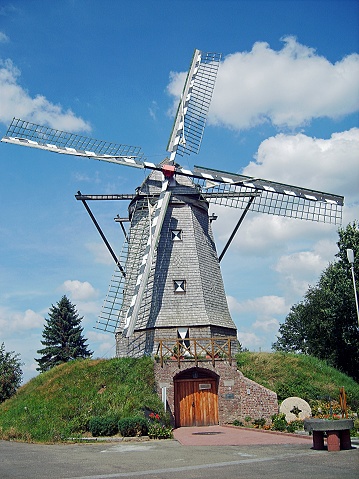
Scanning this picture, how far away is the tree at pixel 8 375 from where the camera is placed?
104 feet

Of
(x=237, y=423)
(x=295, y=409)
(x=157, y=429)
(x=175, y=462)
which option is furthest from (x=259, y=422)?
(x=175, y=462)

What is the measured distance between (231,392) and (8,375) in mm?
16670

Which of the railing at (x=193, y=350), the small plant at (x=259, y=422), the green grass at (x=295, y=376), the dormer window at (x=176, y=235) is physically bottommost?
the small plant at (x=259, y=422)

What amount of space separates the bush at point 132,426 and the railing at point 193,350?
415cm

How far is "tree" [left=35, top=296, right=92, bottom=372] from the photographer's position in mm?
42062

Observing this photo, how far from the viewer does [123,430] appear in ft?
56.8

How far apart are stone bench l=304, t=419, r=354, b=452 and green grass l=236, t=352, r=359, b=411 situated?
29.2 ft

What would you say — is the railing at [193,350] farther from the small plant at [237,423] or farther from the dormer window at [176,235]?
the dormer window at [176,235]

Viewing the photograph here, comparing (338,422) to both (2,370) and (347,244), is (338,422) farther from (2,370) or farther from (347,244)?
(2,370)

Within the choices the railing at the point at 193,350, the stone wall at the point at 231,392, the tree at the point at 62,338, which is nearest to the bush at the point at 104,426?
the stone wall at the point at 231,392

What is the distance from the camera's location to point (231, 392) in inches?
848

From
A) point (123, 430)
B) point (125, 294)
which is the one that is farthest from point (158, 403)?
point (125, 294)

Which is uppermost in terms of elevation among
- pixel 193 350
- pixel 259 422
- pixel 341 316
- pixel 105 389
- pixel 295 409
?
pixel 341 316

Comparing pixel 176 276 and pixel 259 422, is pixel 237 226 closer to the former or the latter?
pixel 176 276
